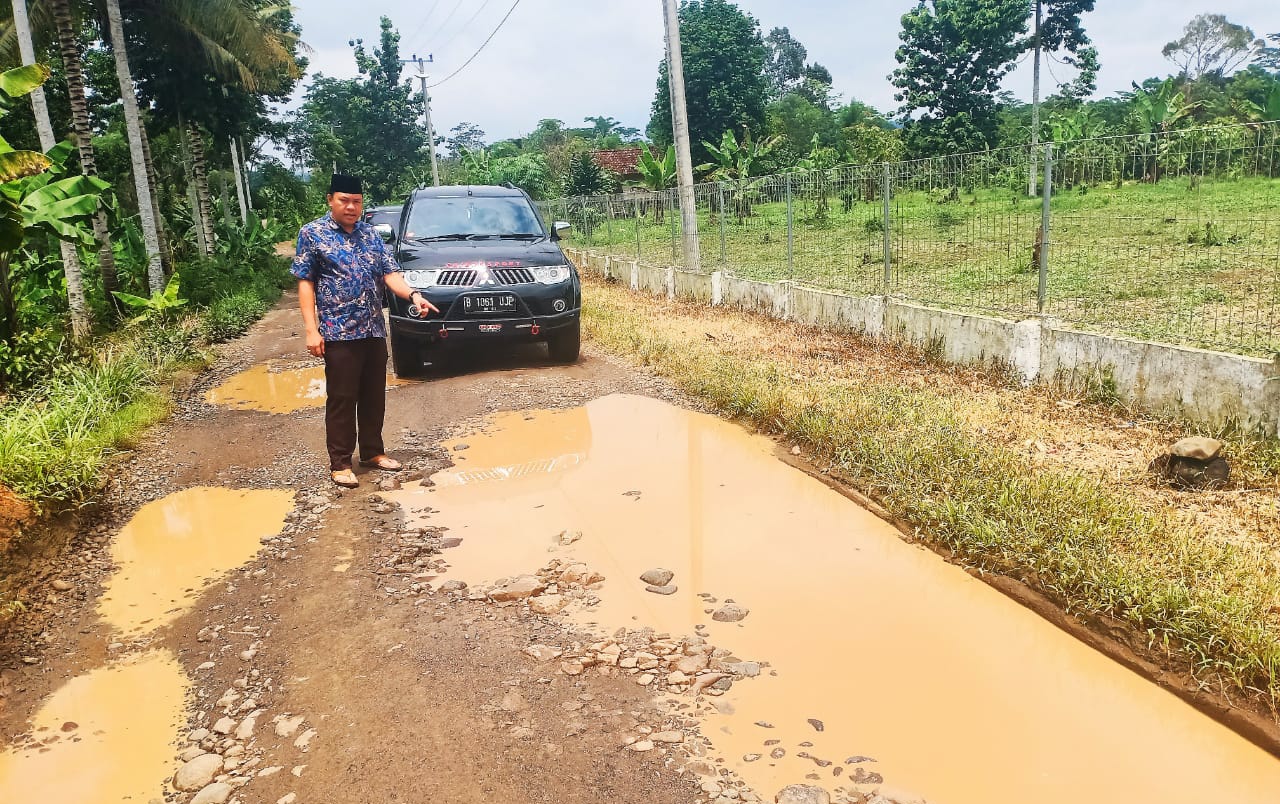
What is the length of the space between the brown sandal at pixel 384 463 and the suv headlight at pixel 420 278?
102 inches

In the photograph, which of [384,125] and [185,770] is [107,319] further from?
[384,125]

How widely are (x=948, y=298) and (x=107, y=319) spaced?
34.1 ft

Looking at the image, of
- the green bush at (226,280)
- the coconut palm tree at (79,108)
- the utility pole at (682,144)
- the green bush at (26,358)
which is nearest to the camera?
the green bush at (26,358)

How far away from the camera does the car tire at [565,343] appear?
28.1 feet

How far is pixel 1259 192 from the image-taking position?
19.9ft

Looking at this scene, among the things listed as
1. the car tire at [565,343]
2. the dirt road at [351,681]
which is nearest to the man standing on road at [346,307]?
the dirt road at [351,681]

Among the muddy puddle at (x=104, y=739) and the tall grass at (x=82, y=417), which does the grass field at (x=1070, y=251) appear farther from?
the tall grass at (x=82, y=417)

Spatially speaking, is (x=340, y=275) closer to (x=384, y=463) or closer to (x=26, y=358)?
(x=384, y=463)

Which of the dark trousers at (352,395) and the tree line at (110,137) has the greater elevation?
the tree line at (110,137)

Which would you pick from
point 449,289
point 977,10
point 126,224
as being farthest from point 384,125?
point 449,289

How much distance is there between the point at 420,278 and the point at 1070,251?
8.34 m

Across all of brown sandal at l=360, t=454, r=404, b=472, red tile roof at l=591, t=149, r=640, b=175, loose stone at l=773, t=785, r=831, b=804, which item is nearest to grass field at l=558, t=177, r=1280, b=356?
loose stone at l=773, t=785, r=831, b=804

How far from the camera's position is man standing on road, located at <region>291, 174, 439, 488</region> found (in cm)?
521

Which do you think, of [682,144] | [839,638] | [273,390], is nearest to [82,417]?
[273,390]
